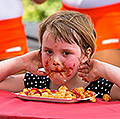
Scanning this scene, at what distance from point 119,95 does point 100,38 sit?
826 mm

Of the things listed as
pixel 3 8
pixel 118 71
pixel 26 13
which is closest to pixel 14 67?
pixel 118 71

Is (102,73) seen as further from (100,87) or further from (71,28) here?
(71,28)

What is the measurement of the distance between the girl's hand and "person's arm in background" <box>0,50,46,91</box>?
8.1 inches

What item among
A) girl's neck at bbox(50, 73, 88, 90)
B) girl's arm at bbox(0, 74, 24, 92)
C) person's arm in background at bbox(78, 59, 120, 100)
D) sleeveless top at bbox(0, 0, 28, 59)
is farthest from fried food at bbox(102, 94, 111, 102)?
sleeveless top at bbox(0, 0, 28, 59)

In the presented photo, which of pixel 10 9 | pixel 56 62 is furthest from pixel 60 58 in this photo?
pixel 10 9

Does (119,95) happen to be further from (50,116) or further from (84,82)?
(50,116)

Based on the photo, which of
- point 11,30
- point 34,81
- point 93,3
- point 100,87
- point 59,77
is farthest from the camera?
point 11,30

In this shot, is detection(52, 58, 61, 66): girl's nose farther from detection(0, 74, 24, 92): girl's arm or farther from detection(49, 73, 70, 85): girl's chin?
detection(0, 74, 24, 92): girl's arm

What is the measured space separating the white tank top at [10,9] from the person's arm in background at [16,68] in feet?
2.21

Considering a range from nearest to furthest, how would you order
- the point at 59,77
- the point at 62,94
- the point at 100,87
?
the point at 62,94 → the point at 59,77 → the point at 100,87

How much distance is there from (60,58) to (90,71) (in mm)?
188

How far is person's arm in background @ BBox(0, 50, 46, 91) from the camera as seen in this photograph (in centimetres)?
131

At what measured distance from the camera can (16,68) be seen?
4.36 feet

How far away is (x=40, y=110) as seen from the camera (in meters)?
0.79
